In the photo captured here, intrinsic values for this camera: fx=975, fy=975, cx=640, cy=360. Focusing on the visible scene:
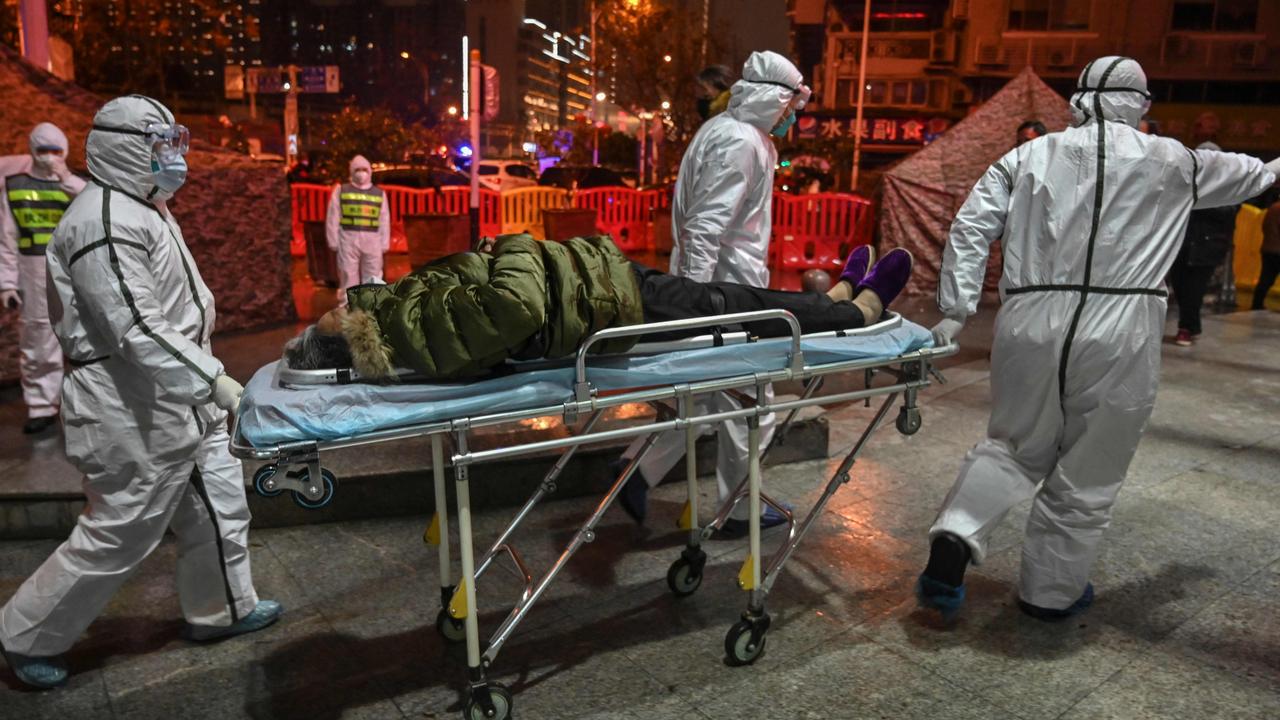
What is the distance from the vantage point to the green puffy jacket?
111 inches

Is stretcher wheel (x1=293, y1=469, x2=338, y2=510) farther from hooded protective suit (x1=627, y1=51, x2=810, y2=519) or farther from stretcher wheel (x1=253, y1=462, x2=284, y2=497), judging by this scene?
hooded protective suit (x1=627, y1=51, x2=810, y2=519)

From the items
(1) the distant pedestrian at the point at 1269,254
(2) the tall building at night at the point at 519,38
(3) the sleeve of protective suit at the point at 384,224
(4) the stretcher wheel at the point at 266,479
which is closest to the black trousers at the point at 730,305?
(4) the stretcher wheel at the point at 266,479

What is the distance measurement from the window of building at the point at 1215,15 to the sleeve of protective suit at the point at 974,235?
32.6 metres

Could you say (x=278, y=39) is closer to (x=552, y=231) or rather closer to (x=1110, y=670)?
(x=552, y=231)

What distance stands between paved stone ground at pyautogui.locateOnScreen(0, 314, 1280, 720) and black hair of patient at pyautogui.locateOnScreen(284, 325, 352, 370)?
1168 mm

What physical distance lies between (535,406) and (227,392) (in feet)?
3.30

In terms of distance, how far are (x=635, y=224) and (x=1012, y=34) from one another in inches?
916

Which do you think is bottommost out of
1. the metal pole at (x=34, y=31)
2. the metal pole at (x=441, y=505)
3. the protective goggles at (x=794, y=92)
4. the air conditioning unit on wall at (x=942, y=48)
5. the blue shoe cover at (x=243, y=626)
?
the blue shoe cover at (x=243, y=626)

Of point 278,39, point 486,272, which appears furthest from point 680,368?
point 278,39

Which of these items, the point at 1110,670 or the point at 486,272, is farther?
the point at 1110,670

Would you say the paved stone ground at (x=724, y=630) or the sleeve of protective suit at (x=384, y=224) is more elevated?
the sleeve of protective suit at (x=384, y=224)

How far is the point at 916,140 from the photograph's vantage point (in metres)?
39.8

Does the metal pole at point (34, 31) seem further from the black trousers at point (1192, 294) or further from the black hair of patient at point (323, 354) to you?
the black trousers at point (1192, 294)

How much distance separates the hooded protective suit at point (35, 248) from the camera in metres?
5.98
